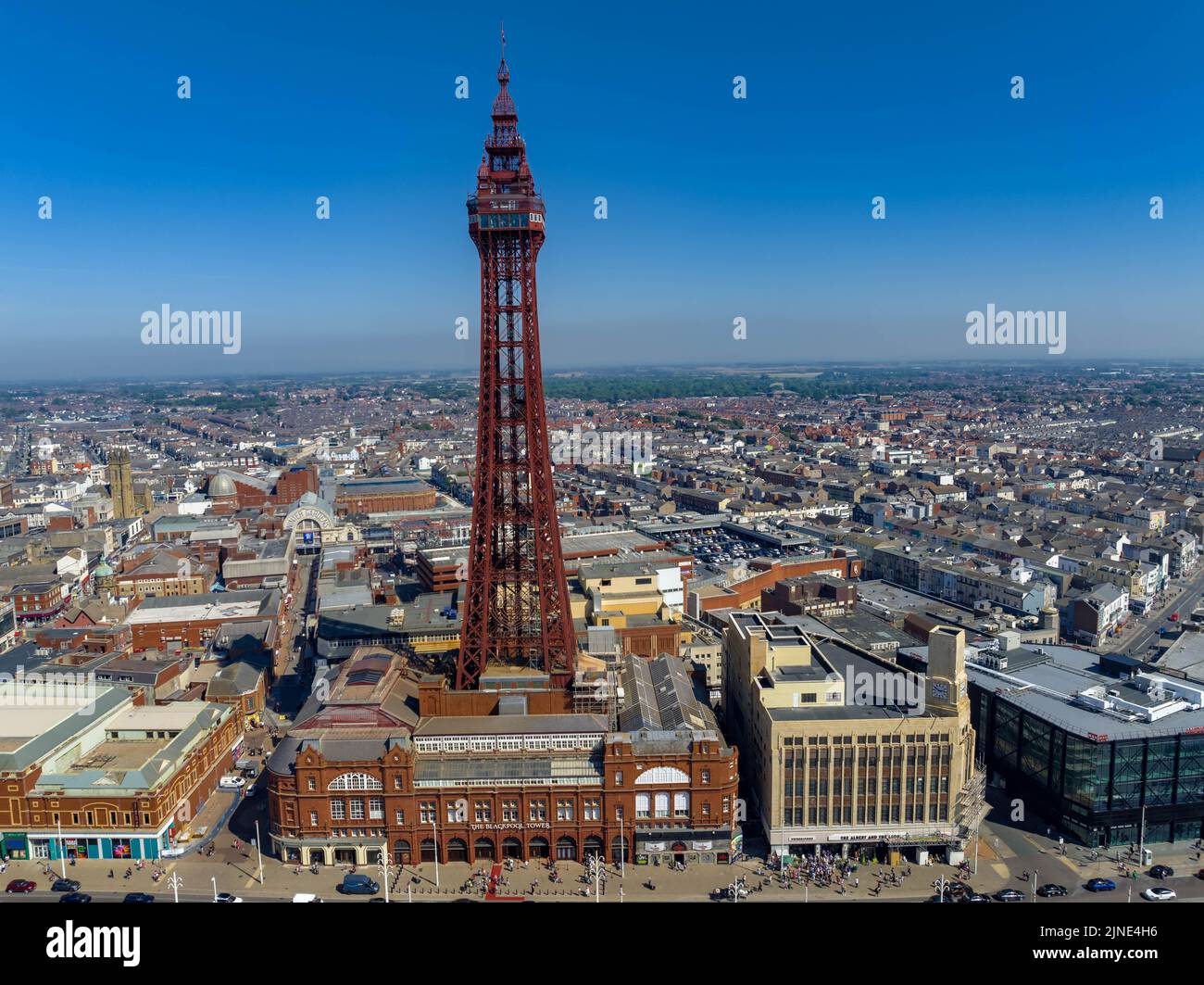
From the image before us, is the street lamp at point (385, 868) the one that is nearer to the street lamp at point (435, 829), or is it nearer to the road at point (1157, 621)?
the street lamp at point (435, 829)

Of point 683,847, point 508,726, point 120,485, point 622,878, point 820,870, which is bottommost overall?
point 622,878

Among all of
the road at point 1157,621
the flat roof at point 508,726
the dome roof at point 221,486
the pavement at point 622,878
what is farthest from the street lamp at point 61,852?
the dome roof at point 221,486

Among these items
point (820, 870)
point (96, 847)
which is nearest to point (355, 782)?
point (96, 847)

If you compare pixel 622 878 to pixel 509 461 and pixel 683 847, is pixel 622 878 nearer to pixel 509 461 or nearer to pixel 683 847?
pixel 683 847

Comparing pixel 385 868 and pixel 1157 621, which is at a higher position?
pixel 1157 621

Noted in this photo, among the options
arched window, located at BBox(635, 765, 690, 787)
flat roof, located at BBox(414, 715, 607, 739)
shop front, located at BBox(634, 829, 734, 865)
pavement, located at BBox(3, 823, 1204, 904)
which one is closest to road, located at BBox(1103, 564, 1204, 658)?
pavement, located at BBox(3, 823, 1204, 904)

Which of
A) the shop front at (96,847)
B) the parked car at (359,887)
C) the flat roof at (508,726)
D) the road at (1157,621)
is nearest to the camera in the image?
the parked car at (359,887)

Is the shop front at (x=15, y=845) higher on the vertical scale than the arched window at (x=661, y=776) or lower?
lower
